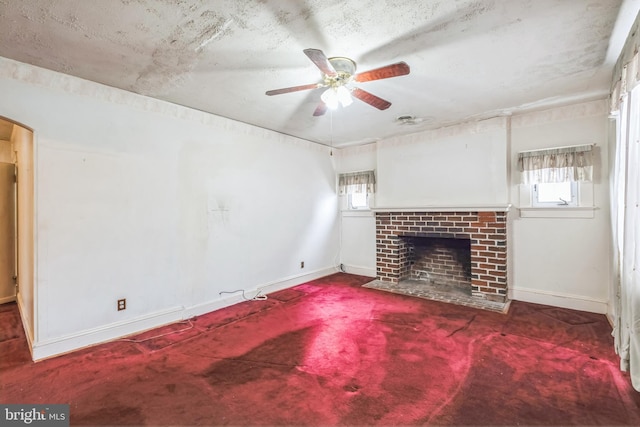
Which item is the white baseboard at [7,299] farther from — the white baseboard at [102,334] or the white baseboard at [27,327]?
the white baseboard at [102,334]

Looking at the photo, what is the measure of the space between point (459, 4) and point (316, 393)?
8.43ft

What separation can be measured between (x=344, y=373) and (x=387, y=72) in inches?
85.3

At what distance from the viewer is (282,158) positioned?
456 cm

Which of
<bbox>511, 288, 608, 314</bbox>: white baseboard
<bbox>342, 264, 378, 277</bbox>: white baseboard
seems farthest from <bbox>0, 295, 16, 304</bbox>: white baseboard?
<bbox>511, 288, 608, 314</bbox>: white baseboard

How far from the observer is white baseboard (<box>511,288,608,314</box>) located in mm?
3351

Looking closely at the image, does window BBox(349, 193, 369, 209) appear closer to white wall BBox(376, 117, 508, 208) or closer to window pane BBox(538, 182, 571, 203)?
white wall BBox(376, 117, 508, 208)

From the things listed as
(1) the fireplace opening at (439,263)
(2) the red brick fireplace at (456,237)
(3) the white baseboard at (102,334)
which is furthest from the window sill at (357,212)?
(3) the white baseboard at (102,334)

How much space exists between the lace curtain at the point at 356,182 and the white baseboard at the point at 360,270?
137 cm

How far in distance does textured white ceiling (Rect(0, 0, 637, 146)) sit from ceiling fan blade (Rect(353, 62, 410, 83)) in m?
0.25

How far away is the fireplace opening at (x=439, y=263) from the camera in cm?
439

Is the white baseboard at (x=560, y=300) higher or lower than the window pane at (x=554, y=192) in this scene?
lower

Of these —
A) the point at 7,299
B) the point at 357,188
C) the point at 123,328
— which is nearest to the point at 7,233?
the point at 7,299

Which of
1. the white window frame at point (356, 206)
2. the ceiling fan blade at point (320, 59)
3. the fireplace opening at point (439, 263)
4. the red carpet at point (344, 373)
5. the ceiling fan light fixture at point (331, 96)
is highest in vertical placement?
the ceiling fan blade at point (320, 59)

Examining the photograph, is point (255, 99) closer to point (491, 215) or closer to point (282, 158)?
point (282, 158)
